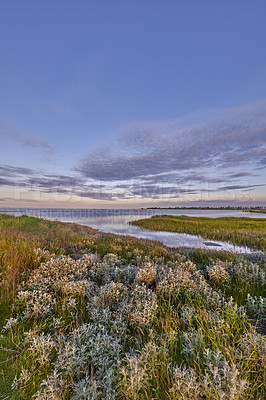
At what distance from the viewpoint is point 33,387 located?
2.04m

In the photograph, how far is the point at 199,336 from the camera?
2.52 m

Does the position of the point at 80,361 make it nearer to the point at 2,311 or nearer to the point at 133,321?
the point at 133,321

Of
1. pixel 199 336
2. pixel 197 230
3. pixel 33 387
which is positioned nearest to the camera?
pixel 33 387

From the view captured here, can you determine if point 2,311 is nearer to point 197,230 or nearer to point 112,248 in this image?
point 112,248

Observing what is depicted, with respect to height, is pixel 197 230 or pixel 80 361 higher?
pixel 80 361

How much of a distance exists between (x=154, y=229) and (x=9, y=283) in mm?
31020

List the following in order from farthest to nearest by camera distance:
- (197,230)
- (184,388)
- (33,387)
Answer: (197,230)
(33,387)
(184,388)

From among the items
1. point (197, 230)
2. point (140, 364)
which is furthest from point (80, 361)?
point (197, 230)

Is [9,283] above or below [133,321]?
above

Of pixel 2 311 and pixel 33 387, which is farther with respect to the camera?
pixel 2 311

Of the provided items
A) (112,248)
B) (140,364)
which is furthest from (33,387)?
(112,248)

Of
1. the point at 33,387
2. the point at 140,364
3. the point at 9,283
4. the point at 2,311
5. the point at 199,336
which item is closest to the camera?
the point at 33,387

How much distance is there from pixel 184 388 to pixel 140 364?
2.10 feet

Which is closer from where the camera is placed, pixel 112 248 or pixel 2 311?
pixel 2 311
